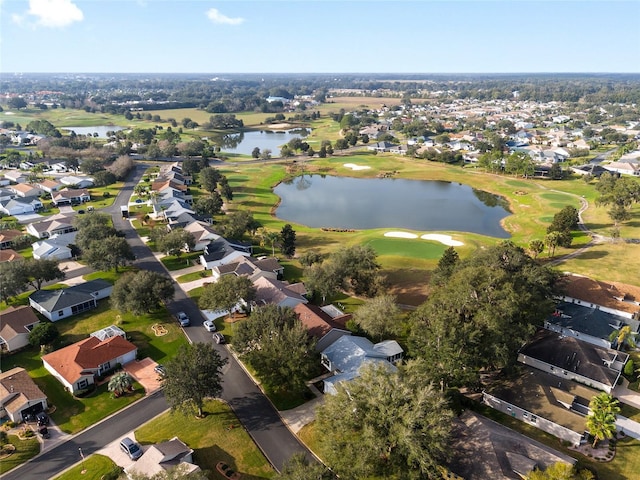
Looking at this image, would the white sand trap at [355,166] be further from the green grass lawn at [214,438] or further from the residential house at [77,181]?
the green grass lawn at [214,438]

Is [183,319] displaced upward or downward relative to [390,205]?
downward

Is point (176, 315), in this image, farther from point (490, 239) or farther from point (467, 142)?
point (467, 142)

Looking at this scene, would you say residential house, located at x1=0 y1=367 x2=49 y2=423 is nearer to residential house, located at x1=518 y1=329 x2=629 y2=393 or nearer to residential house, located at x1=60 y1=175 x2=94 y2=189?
residential house, located at x1=518 y1=329 x2=629 y2=393

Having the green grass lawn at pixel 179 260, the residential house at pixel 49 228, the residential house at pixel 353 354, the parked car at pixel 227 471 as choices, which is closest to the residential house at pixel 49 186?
the residential house at pixel 49 228

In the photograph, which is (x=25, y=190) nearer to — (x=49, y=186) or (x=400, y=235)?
(x=49, y=186)

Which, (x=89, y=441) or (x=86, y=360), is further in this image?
(x=86, y=360)

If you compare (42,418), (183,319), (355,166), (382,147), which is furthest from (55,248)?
(382,147)

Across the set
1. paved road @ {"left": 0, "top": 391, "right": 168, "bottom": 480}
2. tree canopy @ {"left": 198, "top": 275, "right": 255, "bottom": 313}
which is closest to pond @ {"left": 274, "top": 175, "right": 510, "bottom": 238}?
tree canopy @ {"left": 198, "top": 275, "right": 255, "bottom": 313}
